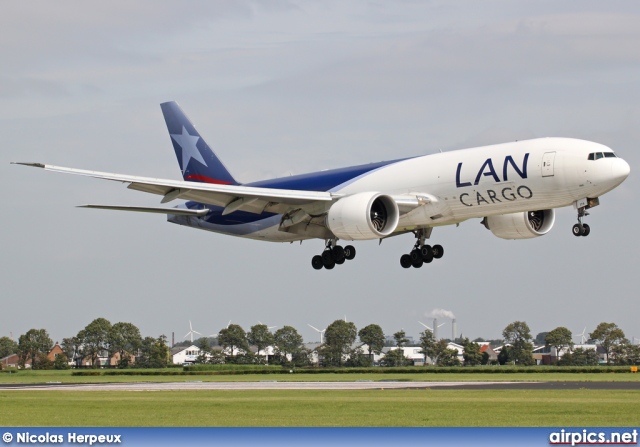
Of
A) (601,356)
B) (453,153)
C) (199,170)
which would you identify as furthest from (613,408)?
(601,356)

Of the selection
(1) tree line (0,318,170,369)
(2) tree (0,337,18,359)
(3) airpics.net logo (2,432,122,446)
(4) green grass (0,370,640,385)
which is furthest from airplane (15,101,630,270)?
(2) tree (0,337,18,359)

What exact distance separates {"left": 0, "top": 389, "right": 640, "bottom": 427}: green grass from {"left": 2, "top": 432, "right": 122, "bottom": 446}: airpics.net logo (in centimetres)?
582

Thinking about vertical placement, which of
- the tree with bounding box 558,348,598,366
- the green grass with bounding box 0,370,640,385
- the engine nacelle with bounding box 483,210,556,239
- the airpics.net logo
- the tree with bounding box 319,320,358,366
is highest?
the engine nacelle with bounding box 483,210,556,239

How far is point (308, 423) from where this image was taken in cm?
3581

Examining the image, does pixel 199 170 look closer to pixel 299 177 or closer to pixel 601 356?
pixel 299 177

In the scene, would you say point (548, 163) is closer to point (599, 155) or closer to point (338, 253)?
point (599, 155)

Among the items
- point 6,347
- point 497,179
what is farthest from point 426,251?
point 6,347

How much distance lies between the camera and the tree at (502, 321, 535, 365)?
13300 centimetres

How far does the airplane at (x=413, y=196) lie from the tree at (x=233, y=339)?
84.3 meters

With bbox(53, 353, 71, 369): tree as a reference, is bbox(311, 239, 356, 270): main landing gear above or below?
above

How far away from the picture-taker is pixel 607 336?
460ft

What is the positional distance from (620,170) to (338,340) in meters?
94.1

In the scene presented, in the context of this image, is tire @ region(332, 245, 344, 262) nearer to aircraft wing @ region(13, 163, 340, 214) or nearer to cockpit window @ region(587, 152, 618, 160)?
aircraft wing @ region(13, 163, 340, 214)

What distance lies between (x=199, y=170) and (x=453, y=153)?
805 inches
